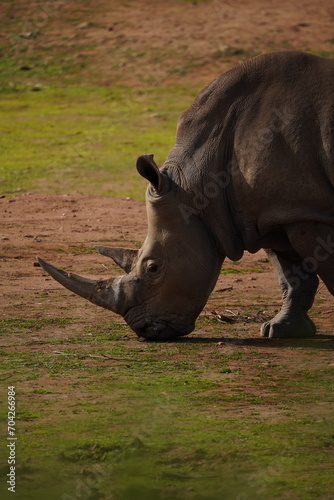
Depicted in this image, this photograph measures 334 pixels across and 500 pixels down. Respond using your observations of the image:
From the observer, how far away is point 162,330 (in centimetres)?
863

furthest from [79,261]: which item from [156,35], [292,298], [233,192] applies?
[156,35]

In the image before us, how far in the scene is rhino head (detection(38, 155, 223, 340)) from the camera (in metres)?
8.38

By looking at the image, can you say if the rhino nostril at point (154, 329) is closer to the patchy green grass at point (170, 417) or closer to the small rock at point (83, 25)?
the patchy green grass at point (170, 417)

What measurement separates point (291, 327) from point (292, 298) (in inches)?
9.2

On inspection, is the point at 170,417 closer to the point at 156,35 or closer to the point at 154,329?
the point at 154,329

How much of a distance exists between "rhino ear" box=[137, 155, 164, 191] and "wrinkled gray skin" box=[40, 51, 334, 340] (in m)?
0.01

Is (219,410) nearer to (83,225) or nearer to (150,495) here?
(150,495)

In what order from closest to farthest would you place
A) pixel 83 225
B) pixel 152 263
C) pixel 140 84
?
pixel 152 263 → pixel 83 225 → pixel 140 84

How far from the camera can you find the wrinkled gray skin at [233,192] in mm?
7992

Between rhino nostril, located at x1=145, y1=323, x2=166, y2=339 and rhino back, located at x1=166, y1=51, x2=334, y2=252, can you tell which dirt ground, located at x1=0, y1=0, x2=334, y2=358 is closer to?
rhino nostril, located at x1=145, y1=323, x2=166, y2=339

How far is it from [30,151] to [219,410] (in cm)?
1272

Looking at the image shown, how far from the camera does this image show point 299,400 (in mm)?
7090

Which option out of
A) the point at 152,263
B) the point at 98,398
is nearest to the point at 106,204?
the point at 152,263

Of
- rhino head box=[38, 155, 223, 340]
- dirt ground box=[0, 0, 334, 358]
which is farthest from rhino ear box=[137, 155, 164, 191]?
dirt ground box=[0, 0, 334, 358]
